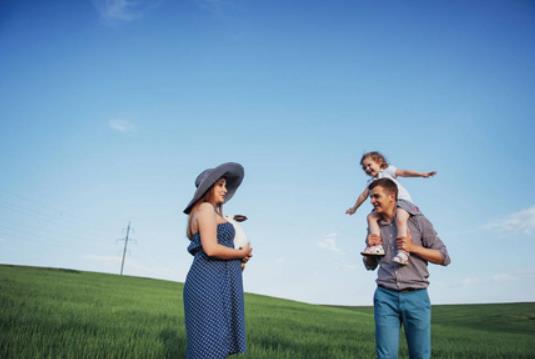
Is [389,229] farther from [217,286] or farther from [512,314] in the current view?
[512,314]

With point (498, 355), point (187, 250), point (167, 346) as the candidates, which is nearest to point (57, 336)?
point (167, 346)

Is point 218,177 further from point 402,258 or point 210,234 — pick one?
point 402,258

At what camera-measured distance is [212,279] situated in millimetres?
3318

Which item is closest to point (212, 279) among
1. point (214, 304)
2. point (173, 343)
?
point (214, 304)

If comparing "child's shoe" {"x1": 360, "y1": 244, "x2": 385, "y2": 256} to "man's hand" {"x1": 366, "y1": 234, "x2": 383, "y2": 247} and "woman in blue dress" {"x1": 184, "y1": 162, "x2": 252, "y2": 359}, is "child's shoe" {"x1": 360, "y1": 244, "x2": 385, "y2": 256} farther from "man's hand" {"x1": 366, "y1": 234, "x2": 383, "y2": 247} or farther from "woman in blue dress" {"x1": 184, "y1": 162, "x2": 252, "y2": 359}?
"woman in blue dress" {"x1": 184, "y1": 162, "x2": 252, "y2": 359}

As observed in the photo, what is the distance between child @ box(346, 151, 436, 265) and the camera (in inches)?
143

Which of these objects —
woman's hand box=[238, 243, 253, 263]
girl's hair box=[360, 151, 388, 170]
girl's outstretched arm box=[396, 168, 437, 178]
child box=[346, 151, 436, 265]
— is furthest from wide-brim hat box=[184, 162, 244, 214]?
girl's outstretched arm box=[396, 168, 437, 178]

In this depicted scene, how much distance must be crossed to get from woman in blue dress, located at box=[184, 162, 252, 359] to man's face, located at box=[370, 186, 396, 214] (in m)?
1.37

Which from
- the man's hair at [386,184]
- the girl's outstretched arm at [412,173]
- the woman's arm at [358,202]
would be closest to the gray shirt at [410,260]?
the man's hair at [386,184]

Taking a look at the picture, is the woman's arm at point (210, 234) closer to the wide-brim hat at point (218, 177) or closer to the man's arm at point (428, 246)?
the wide-brim hat at point (218, 177)

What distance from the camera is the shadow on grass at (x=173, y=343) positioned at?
5721 millimetres

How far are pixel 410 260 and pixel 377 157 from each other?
3264 mm

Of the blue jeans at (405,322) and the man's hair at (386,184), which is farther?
the man's hair at (386,184)

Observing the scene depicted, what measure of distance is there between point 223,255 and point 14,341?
160 inches
